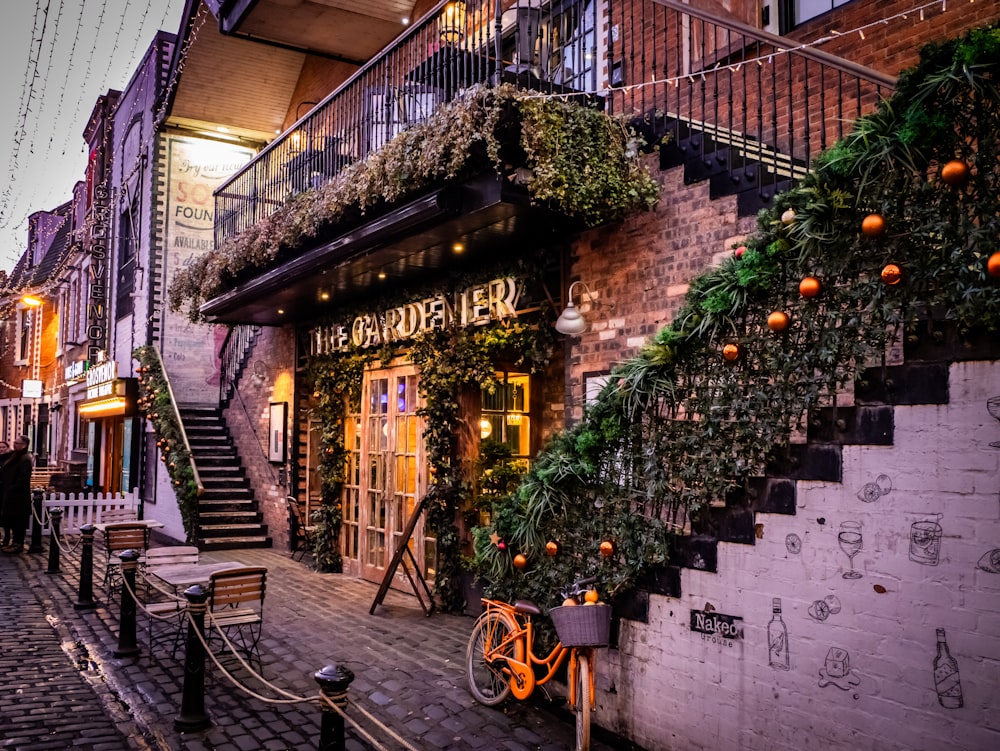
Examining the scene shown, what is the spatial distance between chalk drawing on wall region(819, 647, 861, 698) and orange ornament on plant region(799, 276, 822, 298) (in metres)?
1.77

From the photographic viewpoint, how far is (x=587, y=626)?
4.51m

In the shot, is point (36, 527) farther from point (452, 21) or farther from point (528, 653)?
point (528, 653)

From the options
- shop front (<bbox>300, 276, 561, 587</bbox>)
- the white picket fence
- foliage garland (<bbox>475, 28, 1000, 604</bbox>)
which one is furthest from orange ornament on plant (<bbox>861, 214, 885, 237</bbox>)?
the white picket fence

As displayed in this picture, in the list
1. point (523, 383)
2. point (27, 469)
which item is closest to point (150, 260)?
point (27, 469)

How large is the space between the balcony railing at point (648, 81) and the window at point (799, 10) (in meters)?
0.59

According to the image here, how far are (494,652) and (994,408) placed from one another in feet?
11.9

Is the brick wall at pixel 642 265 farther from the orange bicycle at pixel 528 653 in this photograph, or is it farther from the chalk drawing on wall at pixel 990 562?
the chalk drawing on wall at pixel 990 562

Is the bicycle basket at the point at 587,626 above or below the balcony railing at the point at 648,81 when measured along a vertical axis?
below

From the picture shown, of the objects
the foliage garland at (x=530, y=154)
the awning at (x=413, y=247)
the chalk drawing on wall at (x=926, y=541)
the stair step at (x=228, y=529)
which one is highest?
the foliage garland at (x=530, y=154)

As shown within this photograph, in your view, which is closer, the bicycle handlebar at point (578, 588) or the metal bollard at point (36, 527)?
the bicycle handlebar at point (578, 588)

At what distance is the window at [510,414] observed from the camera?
9320 millimetres

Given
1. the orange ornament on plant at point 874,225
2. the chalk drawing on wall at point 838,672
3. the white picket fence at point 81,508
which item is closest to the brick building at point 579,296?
the chalk drawing on wall at point 838,672

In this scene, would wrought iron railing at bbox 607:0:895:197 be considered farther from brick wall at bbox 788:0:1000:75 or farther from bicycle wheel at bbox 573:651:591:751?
bicycle wheel at bbox 573:651:591:751

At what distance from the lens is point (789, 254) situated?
418 centimetres
